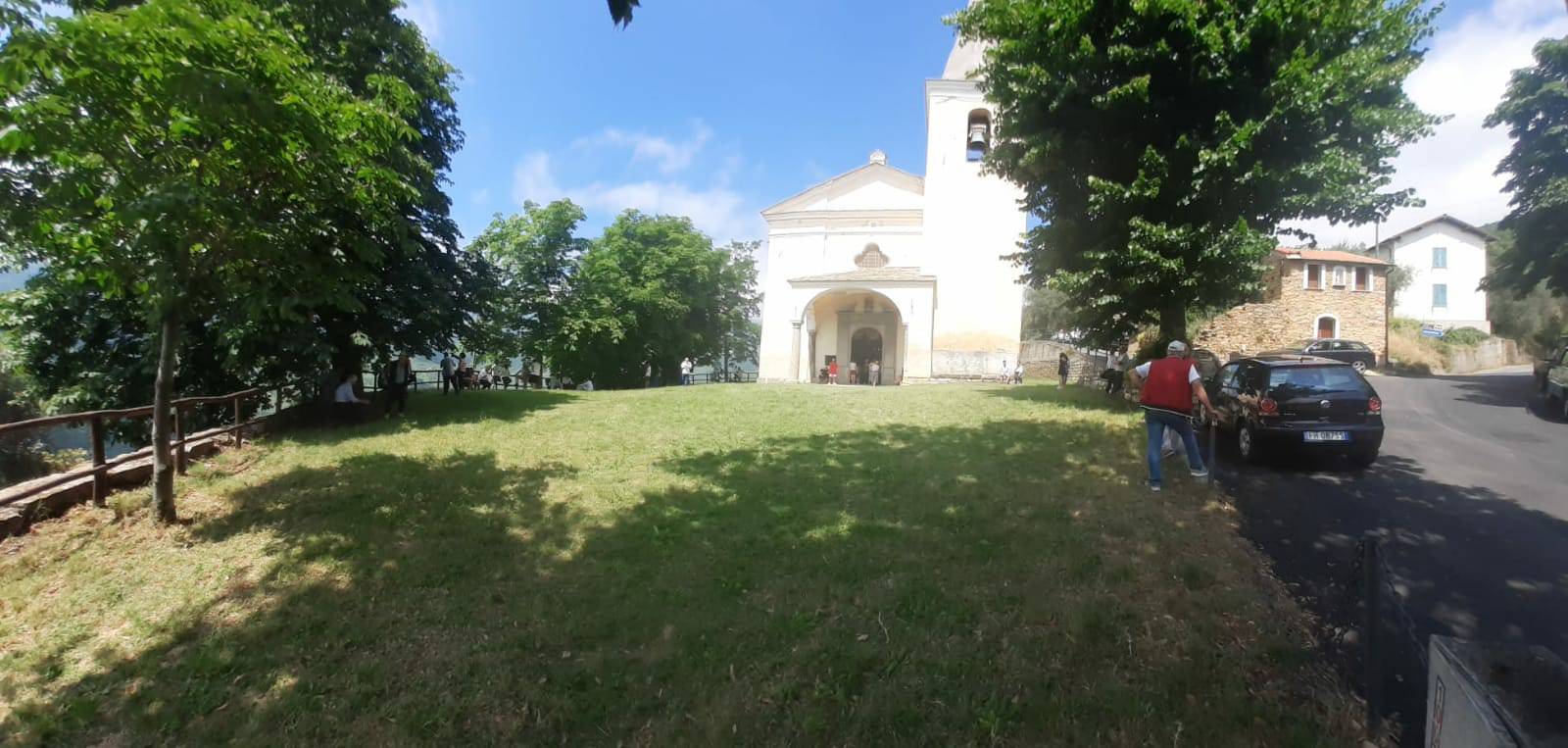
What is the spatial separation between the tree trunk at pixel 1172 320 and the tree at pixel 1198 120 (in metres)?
0.03

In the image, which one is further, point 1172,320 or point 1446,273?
point 1446,273

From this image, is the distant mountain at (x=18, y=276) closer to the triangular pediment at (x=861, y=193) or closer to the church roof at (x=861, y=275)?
the church roof at (x=861, y=275)

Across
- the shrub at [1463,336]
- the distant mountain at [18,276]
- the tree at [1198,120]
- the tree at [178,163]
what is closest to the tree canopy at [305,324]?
the distant mountain at [18,276]

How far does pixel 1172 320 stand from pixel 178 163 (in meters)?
13.9

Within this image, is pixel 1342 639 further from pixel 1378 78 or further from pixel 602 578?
pixel 1378 78

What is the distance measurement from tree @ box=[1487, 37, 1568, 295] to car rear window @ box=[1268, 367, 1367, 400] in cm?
1612

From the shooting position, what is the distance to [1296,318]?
1240 inches

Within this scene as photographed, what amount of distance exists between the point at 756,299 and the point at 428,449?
3291cm

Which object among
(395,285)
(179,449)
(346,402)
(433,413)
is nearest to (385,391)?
(433,413)

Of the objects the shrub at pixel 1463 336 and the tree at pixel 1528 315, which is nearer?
the shrub at pixel 1463 336

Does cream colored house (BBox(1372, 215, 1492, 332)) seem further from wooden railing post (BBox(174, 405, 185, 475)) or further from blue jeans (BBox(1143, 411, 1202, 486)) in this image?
wooden railing post (BBox(174, 405, 185, 475))

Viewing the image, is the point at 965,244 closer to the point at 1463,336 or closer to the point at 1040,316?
the point at 1463,336

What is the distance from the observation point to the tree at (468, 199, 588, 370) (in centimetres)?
2395

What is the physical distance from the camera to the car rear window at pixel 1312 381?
8.32 metres
